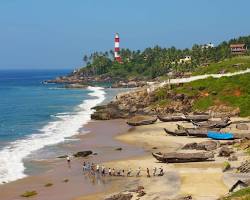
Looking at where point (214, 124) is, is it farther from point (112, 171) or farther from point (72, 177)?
point (72, 177)

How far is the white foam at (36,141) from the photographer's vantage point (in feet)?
150

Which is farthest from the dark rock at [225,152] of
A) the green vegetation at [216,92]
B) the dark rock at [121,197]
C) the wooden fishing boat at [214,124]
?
the green vegetation at [216,92]

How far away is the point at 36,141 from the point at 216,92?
37146 millimetres

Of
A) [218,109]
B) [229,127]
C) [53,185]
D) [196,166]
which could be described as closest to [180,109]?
[218,109]

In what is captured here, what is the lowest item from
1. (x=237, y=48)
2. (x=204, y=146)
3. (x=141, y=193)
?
(x=141, y=193)

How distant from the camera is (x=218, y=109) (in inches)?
3108

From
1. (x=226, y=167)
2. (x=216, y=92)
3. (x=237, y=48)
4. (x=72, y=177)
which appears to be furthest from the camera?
(x=237, y=48)

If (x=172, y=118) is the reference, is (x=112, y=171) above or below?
below

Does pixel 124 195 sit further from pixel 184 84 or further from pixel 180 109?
pixel 184 84

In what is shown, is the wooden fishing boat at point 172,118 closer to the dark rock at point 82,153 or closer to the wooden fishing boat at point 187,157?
the dark rock at point 82,153

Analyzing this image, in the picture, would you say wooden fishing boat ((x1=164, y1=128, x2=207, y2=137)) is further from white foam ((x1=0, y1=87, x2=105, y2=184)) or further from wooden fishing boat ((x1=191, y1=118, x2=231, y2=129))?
white foam ((x1=0, y1=87, x2=105, y2=184))

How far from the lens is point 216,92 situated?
8519 centimetres

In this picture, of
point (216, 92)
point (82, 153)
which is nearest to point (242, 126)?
point (82, 153)

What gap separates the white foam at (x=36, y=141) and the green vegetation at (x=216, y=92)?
16784 mm
